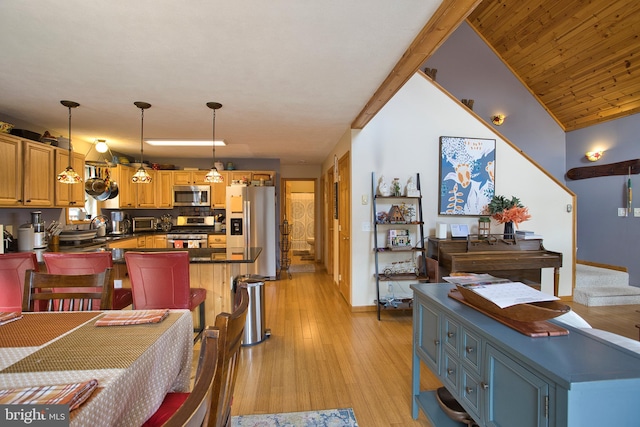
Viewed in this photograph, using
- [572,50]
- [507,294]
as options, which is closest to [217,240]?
[507,294]

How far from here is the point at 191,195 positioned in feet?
19.8

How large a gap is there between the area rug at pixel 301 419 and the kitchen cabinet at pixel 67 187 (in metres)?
3.62

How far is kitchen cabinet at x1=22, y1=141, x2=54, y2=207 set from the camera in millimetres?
3340

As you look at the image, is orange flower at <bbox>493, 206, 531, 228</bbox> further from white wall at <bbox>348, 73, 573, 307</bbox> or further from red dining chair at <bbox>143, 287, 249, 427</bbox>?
red dining chair at <bbox>143, 287, 249, 427</bbox>

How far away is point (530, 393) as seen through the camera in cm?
102

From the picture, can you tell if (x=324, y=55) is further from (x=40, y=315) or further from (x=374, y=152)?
(x=40, y=315)

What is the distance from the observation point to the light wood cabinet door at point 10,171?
10.1 feet

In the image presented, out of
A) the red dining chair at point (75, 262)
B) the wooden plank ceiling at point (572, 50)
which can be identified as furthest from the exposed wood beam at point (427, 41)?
the wooden plank ceiling at point (572, 50)

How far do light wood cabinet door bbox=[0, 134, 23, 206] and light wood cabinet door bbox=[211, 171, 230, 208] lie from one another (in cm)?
302

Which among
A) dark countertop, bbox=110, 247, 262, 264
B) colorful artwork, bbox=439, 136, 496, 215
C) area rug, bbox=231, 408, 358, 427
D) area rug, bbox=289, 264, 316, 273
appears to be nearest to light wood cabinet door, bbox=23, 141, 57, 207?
dark countertop, bbox=110, 247, 262, 264

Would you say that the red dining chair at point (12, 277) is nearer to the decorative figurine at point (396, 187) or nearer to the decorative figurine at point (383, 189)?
the decorative figurine at point (383, 189)

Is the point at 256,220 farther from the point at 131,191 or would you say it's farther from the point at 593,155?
the point at 593,155

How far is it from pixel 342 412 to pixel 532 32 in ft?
19.9

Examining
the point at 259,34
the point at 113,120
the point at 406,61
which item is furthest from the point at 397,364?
the point at 113,120
